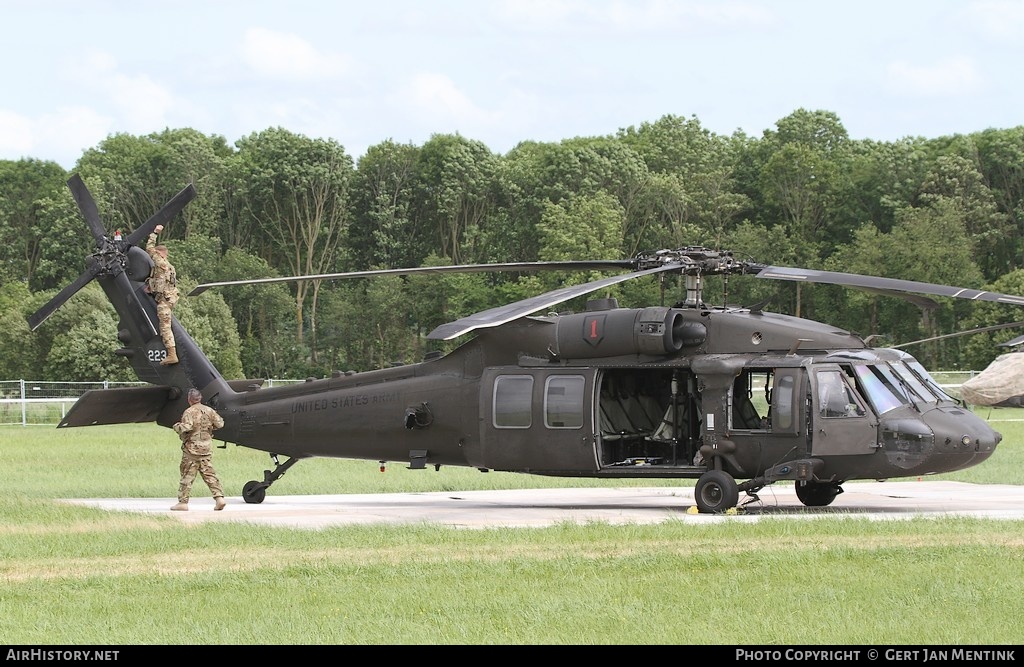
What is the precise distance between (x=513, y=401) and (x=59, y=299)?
21.9 feet

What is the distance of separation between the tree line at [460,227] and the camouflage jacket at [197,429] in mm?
40020

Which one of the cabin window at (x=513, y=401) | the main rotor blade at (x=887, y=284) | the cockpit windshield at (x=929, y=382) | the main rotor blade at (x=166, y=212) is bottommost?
the cabin window at (x=513, y=401)

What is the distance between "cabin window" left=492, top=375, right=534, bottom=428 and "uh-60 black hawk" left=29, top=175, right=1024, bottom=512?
0.9 inches

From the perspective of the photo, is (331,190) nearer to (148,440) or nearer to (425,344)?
(425,344)

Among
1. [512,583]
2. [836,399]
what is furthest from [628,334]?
[512,583]

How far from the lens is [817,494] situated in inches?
712

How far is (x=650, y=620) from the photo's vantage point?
9.21m

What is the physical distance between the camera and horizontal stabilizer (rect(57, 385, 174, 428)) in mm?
19453

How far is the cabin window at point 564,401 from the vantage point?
17.3 meters

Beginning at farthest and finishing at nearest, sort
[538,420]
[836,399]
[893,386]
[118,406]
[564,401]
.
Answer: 1. [118,406]
2. [538,420]
3. [564,401]
4. [893,386]
5. [836,399]

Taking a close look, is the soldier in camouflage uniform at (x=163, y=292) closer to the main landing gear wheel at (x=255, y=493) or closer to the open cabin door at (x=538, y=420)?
the main landing gear wheel at (x=255, y=493)

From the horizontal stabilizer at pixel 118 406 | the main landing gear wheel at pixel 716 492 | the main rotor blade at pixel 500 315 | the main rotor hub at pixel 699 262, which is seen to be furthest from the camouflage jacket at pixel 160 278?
the main landing gear wheel at pixel 716 492

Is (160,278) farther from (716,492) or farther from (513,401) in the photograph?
(716,492)

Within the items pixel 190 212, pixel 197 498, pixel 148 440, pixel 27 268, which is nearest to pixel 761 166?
pixel 190 212
